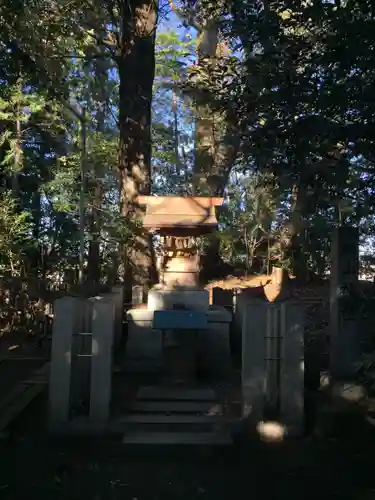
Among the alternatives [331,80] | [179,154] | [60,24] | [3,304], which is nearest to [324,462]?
[331,80]

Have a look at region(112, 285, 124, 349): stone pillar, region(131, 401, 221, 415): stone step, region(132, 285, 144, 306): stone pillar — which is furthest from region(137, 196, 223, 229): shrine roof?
region(131, 401, 221, 415): stone step

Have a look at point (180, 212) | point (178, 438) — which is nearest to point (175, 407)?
point (178, 438)

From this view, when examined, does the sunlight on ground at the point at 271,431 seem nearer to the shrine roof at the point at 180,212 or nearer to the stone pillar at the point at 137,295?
the shrine roof at the point at 180,212

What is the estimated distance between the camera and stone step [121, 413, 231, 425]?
5359 millimetres

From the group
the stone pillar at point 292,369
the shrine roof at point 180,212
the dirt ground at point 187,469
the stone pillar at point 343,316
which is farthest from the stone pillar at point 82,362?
the stone pillar at point 343,316

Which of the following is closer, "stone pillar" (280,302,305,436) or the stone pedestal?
"stone pillar" (280,302,305,436)

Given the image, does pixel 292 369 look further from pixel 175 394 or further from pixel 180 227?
pixel 180 227

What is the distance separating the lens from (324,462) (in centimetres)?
457

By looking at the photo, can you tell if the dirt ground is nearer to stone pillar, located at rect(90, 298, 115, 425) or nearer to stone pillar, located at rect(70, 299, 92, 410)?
stone pillar, located at rect(90, 298, 115, 425)

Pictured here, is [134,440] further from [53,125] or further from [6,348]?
[53,125]

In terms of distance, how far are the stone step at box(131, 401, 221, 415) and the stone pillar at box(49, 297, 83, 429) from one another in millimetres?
895

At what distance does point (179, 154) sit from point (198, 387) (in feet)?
53.7

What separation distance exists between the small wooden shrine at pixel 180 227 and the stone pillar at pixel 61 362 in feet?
9.09

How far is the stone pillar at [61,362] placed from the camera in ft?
17.0
